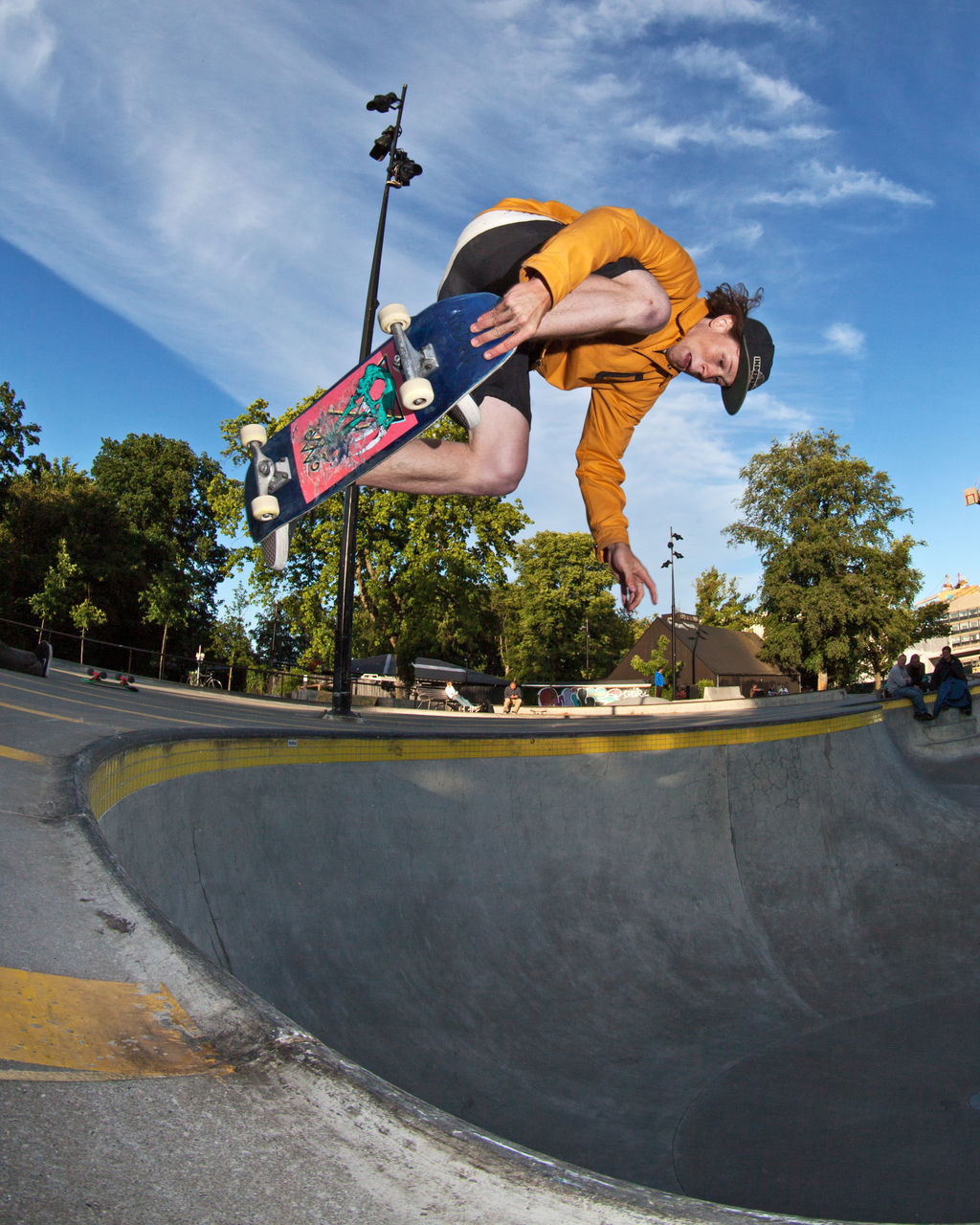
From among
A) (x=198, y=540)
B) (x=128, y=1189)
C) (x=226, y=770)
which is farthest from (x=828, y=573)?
(x=128, y=1189)

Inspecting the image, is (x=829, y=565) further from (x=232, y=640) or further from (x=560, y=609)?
(x=232, y=640)

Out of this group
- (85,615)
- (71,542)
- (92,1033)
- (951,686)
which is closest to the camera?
(92,1033)

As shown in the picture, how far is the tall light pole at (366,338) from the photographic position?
8195 millimetres

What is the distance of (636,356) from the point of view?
554cm

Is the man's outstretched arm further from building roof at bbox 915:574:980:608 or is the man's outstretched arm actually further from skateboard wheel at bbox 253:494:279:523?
building roof at bbox 915:574:980:608

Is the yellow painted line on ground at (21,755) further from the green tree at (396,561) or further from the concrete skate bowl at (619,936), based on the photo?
the green tree at (396,561)

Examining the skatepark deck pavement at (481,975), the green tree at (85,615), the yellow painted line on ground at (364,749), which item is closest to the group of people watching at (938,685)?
the skatepark deck pavement at (481,975)

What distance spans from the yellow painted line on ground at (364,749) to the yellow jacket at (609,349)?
1.72 metres

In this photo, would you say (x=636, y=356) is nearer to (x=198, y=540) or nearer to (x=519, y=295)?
(x=519, y=295)

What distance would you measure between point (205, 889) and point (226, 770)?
83 cm

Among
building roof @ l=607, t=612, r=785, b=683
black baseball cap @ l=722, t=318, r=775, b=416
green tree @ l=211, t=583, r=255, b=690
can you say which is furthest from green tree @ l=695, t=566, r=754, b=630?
black baseball cap @ l=722, t=318, r=775, b=416

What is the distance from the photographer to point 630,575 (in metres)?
5.70

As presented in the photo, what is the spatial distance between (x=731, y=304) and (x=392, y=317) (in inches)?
104

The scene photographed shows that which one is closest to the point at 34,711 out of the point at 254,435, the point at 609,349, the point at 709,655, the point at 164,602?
the point at 254,435
